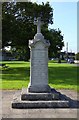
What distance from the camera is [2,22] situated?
36.2 metres

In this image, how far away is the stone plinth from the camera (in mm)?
12727

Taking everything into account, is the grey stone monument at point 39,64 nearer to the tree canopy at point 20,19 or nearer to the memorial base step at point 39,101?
the memorial base step at point 39,101

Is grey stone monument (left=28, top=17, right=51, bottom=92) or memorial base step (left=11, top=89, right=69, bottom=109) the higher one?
grey stone monument (left=28, top=17, right=51, bottom=92)

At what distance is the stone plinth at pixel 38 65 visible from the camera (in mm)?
12727

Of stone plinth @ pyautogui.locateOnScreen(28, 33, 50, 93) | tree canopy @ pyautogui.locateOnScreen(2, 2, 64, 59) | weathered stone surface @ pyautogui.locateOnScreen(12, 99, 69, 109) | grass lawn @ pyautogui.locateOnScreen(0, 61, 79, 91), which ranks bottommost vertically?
weathered stone surface @ pyautogui.locateOnScreen(12, 99, 69, 109)

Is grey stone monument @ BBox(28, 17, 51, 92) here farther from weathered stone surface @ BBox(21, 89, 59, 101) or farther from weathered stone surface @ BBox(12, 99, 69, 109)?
weathered stone surface @ BBox(12, 99, 69, 109)

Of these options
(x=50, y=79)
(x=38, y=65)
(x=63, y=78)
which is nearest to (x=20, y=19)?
(x=63, y=78)

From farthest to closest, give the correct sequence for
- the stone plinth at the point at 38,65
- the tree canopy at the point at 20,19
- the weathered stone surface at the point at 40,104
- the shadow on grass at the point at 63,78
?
the tree canopy at the point at 20,19 → the shadow on grass at the point at 63,78 → the stone plinth at the point at 38,65 → the weathered stone surface at the point at 40,104

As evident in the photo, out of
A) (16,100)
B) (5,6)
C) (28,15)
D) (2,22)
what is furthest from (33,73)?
(28,15)

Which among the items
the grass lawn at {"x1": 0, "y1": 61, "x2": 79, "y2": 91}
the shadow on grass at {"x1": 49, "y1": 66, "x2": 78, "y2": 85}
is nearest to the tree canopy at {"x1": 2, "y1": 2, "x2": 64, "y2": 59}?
the grass lawn at {"x1": 0, "y1": 61, "x2": 79, "y2": 91}

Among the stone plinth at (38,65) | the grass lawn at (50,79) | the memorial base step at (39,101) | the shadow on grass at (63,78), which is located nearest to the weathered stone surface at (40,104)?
the memorial base step at (39,101)

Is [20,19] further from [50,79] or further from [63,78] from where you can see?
[50,79]

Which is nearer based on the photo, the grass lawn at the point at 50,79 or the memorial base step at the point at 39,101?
the memorial base step at the point at 39,101

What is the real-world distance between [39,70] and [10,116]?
3282 millimetres
